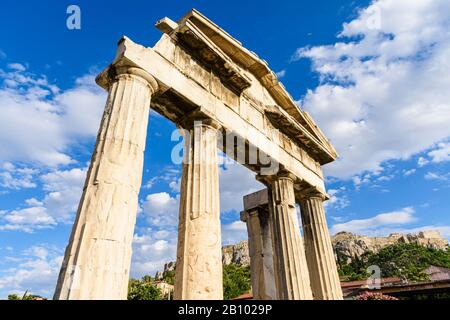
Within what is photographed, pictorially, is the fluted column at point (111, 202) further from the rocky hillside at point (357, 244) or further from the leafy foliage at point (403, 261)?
the rocky hillside at point (357, 244)

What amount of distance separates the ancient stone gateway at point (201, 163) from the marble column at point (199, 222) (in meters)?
0.03

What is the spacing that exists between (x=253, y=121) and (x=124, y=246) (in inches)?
303

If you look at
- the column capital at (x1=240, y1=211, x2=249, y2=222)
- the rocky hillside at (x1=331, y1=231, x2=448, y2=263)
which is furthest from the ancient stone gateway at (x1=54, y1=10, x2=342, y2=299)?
the rocky hillside at (x1=331, y1=231, x2=448, y2=263)

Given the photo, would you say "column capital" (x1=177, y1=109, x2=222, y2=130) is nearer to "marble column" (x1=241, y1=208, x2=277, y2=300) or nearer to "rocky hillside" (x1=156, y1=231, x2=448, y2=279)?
"marble column" (x1=241, y1=208, x2=277, y2=300)

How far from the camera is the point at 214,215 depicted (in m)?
8.34

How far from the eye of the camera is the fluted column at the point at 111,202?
5.14m

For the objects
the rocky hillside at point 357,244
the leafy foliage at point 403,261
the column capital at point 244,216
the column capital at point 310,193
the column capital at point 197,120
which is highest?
the rocky hillside at point 357,244

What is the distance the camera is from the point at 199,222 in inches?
315

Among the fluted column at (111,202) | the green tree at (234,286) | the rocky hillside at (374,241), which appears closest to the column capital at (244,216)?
the fluted column at (111,202)

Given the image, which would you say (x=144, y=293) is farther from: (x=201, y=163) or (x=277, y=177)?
(x=201, y=163)

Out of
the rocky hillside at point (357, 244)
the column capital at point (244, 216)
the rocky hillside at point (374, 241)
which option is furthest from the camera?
the rocky hillside at point (357, 244)

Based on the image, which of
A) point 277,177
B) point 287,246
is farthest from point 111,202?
point 277,177
